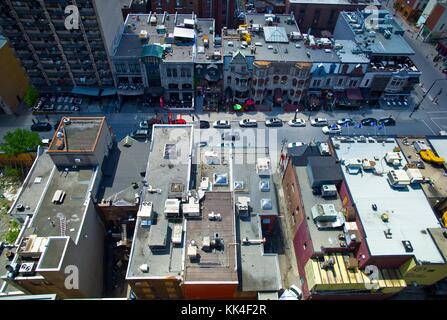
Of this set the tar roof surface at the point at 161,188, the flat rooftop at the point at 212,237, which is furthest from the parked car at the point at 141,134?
the flat rooftop at the point at 212,237

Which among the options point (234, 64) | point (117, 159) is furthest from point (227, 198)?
point (234, 64)

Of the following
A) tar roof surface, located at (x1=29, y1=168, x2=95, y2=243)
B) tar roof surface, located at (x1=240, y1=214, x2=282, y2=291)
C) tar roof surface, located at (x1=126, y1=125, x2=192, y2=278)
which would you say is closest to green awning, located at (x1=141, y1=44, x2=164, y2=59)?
tar roof surface, located at (x1=126, y1=125, x2=192, y2=278)

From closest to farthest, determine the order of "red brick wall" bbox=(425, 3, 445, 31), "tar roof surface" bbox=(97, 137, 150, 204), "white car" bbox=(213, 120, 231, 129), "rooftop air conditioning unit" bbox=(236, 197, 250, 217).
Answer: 1. "rooftop air conditioning unit" bbox=(236, 197, 250, 217)
2. "tar roof surface" bbox=(97, 137, 150, 204)
3. "white car" bbox=(213, 120, 231, 129)
4. "red brick wall" bbox=(425, 3, 445, 31)

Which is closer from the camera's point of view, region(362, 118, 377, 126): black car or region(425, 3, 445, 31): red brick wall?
region(362, 118, 377, 126): black car

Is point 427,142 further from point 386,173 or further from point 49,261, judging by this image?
point 49,261

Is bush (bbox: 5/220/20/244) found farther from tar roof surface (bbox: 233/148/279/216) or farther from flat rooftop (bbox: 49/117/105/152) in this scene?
tar roof surface (bbox: 233/148/279/216)

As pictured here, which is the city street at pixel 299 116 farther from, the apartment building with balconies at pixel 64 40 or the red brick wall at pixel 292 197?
the red brick wall at pixel 292 197
